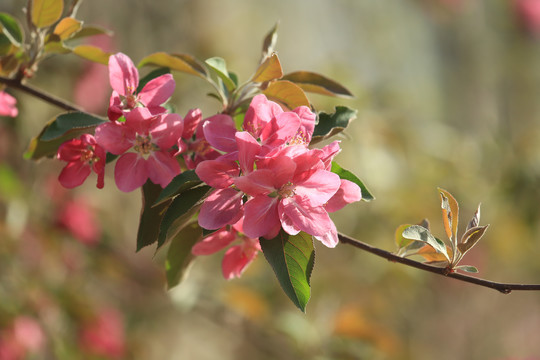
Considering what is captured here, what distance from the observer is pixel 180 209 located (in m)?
0.58

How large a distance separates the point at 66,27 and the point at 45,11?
0.04 metres

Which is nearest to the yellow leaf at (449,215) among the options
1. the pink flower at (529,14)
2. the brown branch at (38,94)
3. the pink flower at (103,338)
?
the brown branch at (38,94)

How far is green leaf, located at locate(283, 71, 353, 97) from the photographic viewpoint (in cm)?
77

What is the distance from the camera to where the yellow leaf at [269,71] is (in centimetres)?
66

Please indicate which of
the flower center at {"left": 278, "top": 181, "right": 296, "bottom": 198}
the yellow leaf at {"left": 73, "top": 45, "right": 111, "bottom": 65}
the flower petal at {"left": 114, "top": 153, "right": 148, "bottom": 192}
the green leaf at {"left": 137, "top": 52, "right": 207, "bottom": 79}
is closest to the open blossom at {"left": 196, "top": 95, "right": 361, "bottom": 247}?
the flower center at {"left": 278, "top": 181, "right": 296, "bottom": 198}

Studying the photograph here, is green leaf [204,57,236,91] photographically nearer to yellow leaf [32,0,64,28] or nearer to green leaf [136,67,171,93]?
green leaf [136,67,171,93]

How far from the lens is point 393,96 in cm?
300

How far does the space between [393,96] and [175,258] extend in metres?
2.48

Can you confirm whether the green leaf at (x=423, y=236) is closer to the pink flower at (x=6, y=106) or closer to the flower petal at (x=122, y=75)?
the flower petal at (x=122, y=75)

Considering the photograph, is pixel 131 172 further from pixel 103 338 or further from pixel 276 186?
pixel 103 338

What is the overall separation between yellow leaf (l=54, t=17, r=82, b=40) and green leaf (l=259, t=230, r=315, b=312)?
46cm

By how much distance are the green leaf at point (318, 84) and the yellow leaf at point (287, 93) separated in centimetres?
9

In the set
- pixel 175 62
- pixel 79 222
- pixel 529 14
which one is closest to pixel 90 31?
pixel 175 62

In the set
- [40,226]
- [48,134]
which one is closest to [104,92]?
[40,226]
